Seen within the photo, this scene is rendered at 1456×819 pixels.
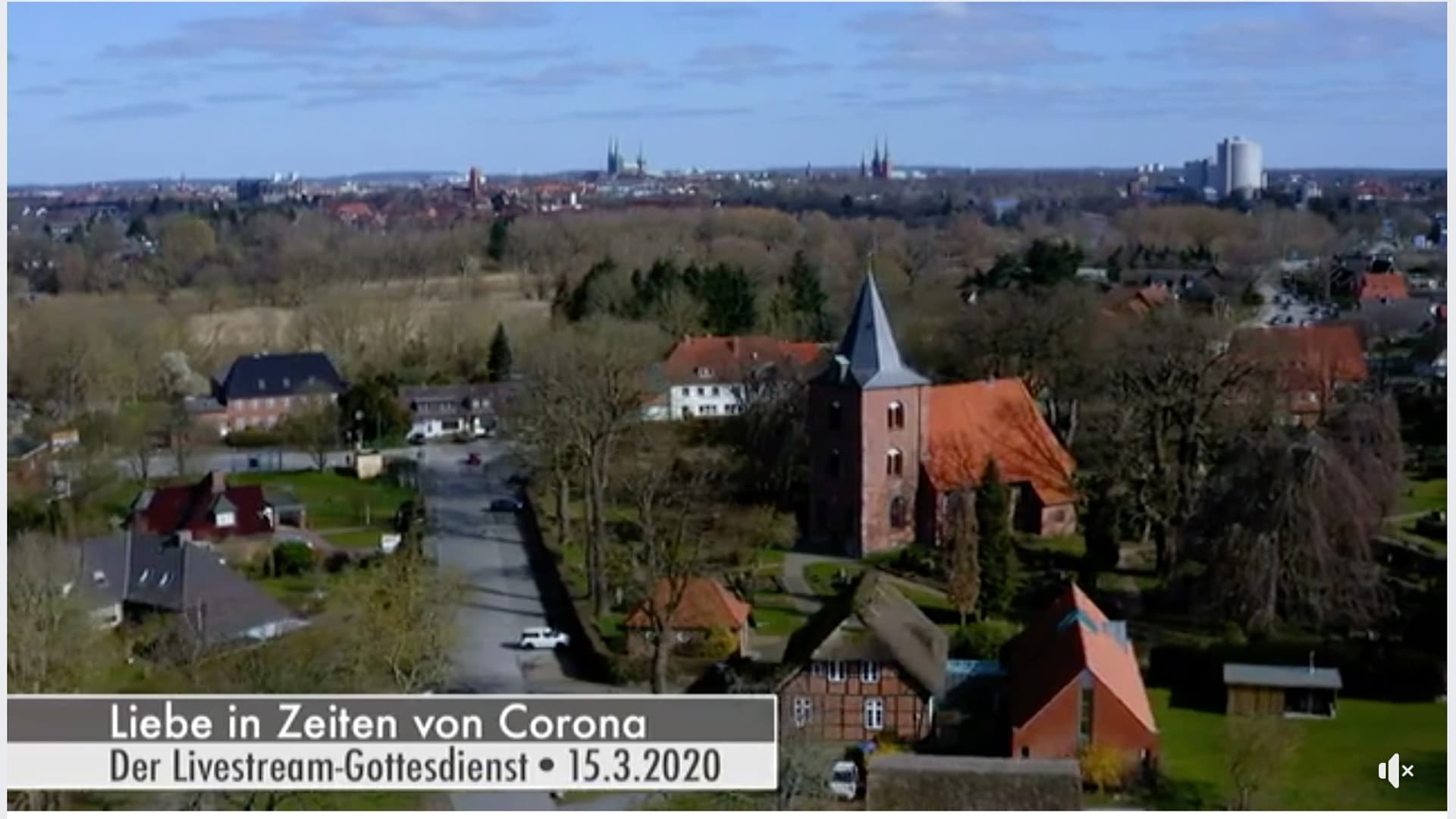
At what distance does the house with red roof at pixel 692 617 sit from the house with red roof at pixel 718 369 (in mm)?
4142

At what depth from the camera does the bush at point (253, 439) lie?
12.5 m

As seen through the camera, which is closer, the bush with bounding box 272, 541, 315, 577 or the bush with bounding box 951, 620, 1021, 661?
the bush with bounding box 951, 620, 1021, 661

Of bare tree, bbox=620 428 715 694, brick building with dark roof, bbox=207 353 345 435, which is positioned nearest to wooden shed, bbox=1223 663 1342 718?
bare tree, bbox=620 428 715 694

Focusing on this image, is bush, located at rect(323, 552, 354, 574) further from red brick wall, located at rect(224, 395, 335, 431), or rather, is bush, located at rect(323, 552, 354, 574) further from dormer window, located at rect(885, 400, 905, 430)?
red brick wall, located at rect(224, 395, 335, 431)

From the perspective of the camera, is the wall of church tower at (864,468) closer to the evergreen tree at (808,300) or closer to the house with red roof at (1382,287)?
the evergreen tree at (808,300)

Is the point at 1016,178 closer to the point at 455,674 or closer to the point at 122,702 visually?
the point at 455,674

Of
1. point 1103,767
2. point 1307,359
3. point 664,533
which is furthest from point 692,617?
point 1307,359

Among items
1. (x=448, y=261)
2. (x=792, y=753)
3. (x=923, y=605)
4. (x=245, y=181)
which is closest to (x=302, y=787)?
(x=792, y=753)

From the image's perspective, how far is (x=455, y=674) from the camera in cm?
704

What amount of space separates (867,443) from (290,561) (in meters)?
3.07

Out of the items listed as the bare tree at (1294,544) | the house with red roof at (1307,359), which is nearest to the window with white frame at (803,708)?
the bare tree at (1294,544)

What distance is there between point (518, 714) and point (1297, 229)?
12.1 metres

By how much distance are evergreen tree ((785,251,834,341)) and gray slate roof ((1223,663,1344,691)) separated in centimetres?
710

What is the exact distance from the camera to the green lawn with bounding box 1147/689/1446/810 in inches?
225
